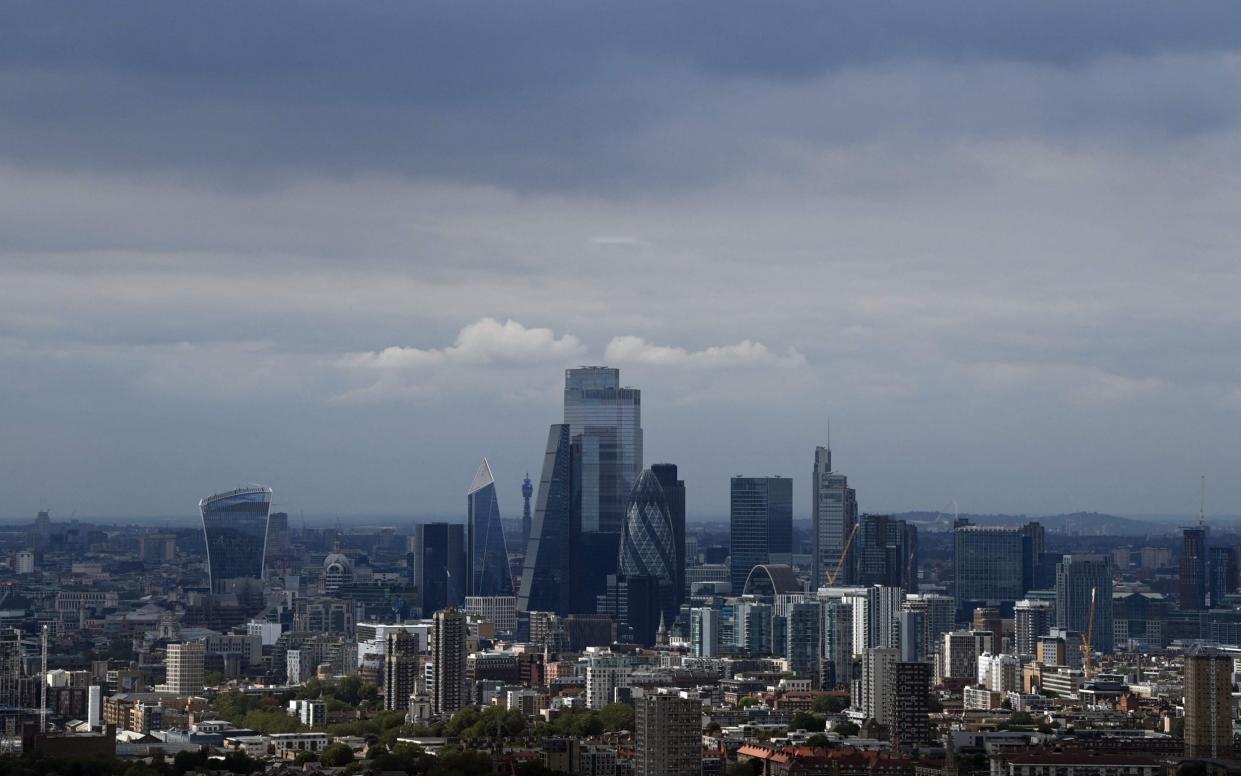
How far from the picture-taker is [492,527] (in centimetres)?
12188

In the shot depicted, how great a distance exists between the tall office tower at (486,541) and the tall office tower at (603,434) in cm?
454

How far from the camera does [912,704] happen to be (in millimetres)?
61312

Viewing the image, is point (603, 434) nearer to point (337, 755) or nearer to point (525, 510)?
point (525, 510)

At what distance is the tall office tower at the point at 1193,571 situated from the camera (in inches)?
4264

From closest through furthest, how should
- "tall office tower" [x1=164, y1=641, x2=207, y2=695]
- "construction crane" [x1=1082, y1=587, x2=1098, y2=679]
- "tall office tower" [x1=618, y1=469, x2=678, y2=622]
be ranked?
1. "tall office tower" [x1=164, y1=641, x2=207, y2=695]
2. "construction crane" [x1=1082, y1=587, x2=1098, y2=679]
3. "tall office tower" [x1=618, y1=469, x2=678, y2=622]

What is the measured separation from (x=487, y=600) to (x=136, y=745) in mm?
54711

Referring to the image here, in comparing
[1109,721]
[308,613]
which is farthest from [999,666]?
[308,613]

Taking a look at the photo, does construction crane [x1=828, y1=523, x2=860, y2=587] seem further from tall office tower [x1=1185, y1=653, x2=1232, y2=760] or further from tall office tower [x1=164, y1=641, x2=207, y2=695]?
tall office tower [x1=1185, y1=653, x2=1232, y2=760]

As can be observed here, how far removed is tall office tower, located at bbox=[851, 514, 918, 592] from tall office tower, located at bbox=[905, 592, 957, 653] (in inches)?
384

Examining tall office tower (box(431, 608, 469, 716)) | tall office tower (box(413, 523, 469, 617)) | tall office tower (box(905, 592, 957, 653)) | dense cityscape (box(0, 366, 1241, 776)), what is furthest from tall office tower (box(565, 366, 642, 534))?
tall office tower (box(431, 608, 469, 716))

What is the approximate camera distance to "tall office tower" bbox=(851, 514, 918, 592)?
114m

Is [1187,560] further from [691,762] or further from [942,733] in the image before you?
[691,762]

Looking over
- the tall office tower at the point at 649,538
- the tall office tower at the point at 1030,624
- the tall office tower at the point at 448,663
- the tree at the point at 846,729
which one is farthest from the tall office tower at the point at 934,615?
the tree at the point at 846,729

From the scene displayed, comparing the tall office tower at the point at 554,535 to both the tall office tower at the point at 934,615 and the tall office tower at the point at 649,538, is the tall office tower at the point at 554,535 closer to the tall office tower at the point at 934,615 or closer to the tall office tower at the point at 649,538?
the tall office tower at the point at 649,538
